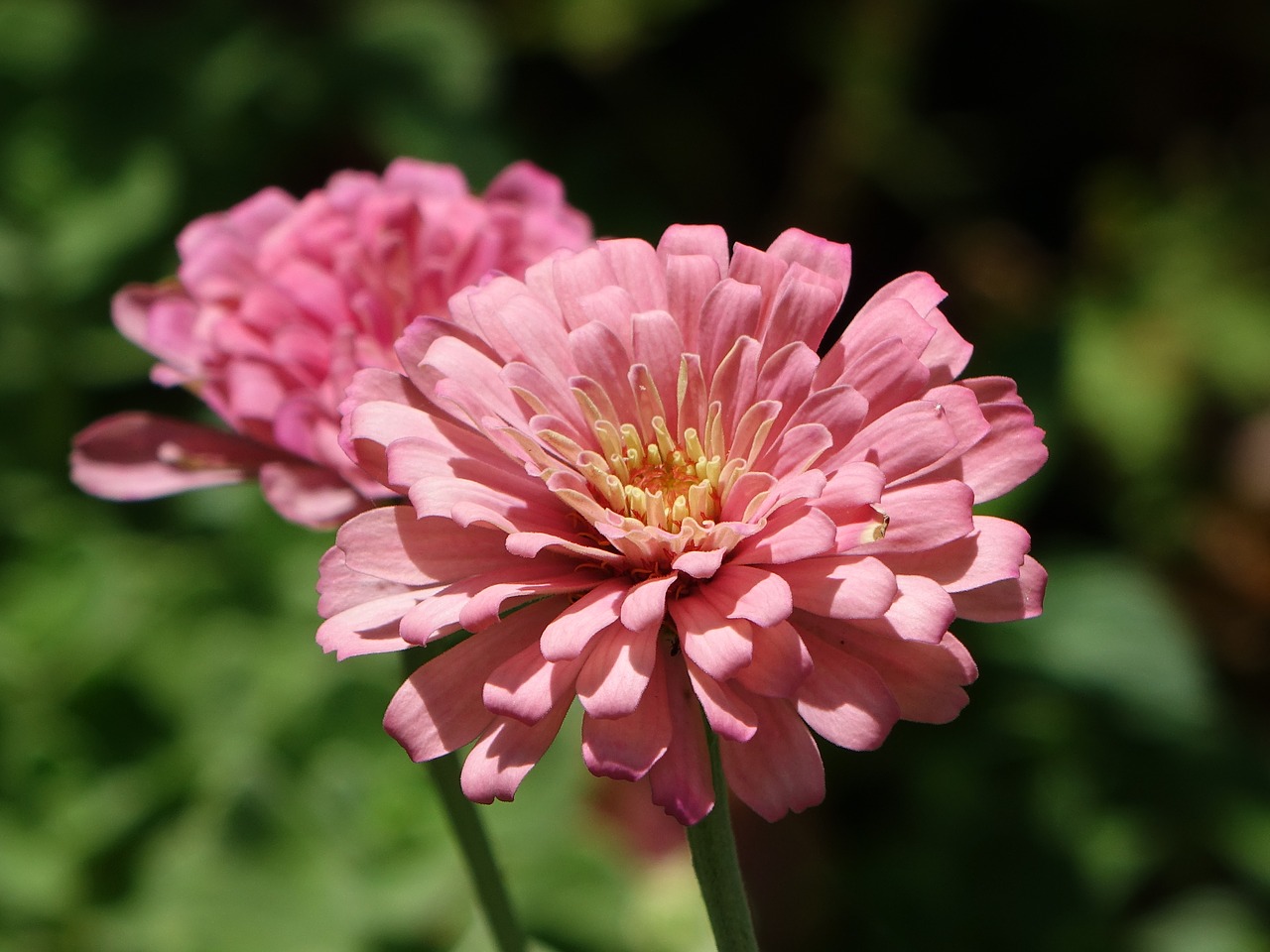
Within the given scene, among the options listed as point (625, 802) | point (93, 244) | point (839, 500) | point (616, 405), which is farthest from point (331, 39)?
point (839, 500)

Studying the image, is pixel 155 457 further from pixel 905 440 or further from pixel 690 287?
pixel 905 440

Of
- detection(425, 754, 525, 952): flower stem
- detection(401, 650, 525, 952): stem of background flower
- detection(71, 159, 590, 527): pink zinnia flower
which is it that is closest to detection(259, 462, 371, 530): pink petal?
detection(71, 159, 590, 527): pink zinnia flower

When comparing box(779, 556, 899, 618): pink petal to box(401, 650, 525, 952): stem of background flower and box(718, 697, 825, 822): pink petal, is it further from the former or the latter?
box(401, 650, 525, 952): stem of background flower

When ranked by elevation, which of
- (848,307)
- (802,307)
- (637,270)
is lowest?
(802,307)

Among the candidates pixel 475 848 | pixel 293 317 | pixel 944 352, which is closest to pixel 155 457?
pixel 293 317

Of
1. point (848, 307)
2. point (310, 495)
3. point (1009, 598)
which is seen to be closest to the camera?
point (1009, 598)

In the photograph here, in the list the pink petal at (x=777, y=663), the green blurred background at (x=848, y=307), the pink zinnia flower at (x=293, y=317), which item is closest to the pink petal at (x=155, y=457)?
the pink zinnia flower at (x=293, y=317)

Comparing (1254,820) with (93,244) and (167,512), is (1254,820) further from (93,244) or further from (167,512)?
(93,244)
